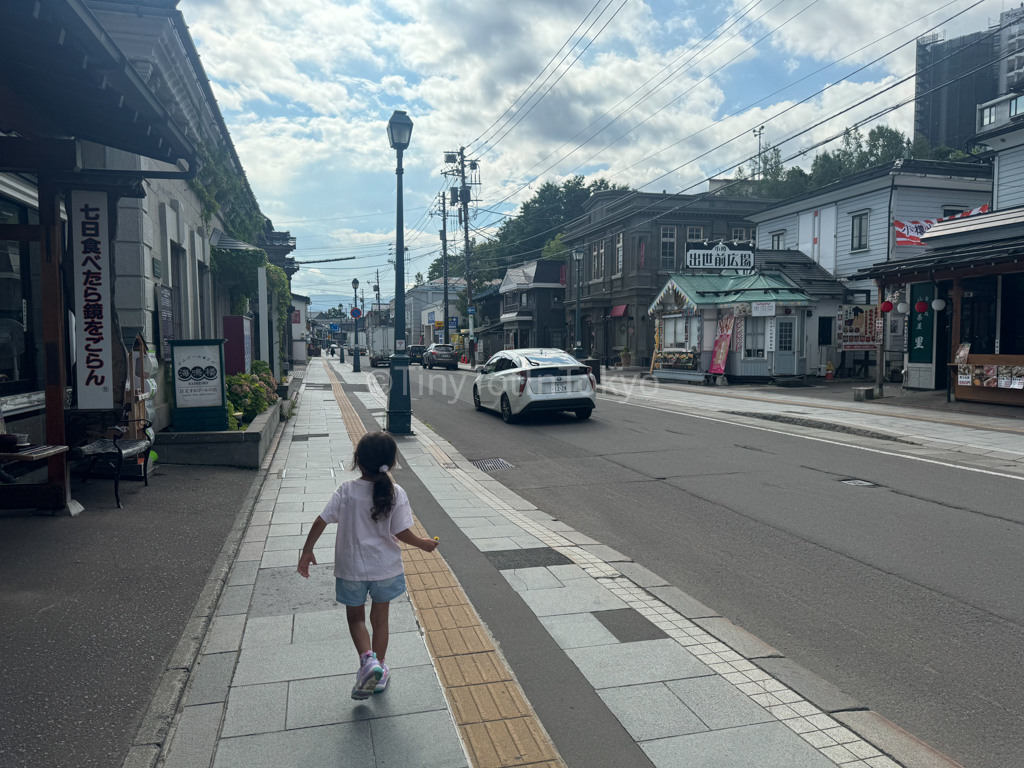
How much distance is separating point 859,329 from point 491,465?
20.0 meters

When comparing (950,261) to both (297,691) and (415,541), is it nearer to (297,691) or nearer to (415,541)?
(415,541)

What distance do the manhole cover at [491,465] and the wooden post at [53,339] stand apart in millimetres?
5409

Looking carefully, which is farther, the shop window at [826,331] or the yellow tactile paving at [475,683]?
the shop window at [826,331]

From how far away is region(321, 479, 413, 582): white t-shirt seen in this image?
361 cm

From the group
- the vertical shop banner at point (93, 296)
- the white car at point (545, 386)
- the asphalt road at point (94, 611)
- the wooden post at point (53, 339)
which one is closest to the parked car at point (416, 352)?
the white car at point (545, 386)

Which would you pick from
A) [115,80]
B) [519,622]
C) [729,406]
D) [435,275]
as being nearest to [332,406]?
[729,406]

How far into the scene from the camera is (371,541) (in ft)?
11.9

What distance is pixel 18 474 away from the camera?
7.30 meters

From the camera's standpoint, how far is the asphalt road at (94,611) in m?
3.26

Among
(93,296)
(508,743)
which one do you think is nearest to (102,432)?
(93,296)

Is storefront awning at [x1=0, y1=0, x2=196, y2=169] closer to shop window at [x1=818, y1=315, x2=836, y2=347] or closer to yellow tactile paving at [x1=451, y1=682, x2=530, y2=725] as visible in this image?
yellow tactile paving at [x1=451, y1=682, x2=530, y2=725]

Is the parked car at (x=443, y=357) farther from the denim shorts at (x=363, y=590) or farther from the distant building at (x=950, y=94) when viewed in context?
the distant building at (x=950, y=94)

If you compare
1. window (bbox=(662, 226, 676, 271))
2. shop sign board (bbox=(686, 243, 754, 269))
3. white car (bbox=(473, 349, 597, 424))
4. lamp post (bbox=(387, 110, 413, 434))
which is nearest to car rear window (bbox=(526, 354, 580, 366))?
white car (bbox=(473, 349, 597, 424))

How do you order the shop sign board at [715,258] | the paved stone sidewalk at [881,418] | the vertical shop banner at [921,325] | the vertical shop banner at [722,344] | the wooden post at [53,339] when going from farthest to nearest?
the shop sign board at [715,258] < the vertical shop banner at [722,344] < the vertical shop banner at [921,325] < the paved stone sidewalk at [881,418] < the wooden post at [53,339]
